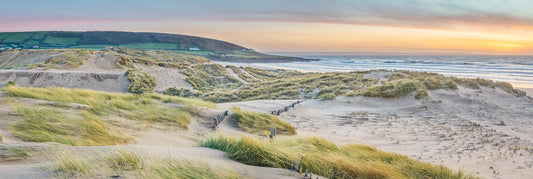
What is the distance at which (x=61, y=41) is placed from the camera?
102 m

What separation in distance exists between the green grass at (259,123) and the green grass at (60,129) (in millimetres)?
3436

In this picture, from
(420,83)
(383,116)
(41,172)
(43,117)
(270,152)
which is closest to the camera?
(41,172)

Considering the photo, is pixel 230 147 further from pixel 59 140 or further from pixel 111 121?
pixel 111 121

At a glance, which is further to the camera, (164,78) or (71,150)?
(164,78)

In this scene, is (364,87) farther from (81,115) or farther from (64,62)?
(64,62)

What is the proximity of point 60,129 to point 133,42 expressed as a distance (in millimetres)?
125387

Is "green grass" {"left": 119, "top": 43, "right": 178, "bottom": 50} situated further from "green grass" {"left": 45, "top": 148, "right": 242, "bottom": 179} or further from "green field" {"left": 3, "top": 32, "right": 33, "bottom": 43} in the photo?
"green grass" {"left": 45, "top": 148, "right": 242, "bottom": 179}

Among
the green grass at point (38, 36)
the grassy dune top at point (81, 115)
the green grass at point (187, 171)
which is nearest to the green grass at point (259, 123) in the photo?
the grassy dune top at point (81, 115)

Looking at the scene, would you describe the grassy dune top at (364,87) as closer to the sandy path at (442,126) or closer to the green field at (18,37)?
the sandy path at (442,126)

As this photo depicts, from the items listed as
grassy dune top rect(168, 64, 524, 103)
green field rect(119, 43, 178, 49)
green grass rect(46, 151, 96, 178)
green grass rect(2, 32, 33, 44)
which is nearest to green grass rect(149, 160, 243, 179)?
green grass rect(46, 151, 96, 178)

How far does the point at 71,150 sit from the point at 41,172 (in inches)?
28.9

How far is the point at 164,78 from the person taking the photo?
28.0 metres

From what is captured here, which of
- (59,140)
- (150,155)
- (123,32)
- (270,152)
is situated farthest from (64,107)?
(123,32)

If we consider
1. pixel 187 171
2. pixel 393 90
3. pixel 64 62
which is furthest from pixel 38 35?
pixel 187 171
